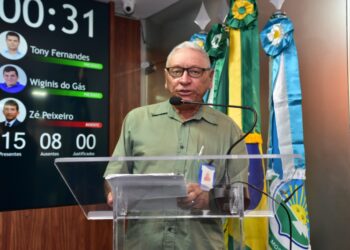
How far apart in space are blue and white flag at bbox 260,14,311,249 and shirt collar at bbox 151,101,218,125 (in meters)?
0.48

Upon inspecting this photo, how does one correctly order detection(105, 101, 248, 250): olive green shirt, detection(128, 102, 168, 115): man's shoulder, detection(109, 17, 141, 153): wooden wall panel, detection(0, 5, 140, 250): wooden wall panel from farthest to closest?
detection(109, 17, 141, 153): wooden wall panel
detection(0, 5, 140, 250): wooden wall panel
detection(128, 102, 168, 115): man's shoulder
detection(105, 101, 248, 250): olive green shirt

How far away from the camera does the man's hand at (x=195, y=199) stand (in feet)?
2.99

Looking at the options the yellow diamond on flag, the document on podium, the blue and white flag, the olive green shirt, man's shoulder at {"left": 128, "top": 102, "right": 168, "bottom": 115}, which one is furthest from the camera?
the yellow diamond on flag

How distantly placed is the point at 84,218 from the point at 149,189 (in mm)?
1970

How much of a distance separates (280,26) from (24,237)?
2.04m

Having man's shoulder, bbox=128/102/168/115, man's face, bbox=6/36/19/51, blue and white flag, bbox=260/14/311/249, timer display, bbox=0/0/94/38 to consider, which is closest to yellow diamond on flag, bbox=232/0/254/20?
blue and white flag, bbox=260/14/311/249

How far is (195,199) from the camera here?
36.1 inches

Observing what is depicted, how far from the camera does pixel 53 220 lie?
258 cm

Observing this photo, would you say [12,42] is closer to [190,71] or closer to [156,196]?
[190,71]

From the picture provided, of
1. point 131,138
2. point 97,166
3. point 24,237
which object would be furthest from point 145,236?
point 24,237

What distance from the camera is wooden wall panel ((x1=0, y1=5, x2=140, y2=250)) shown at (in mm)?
2455

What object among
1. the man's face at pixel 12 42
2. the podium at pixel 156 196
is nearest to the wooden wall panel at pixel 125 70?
the man's face at pixel 12 42

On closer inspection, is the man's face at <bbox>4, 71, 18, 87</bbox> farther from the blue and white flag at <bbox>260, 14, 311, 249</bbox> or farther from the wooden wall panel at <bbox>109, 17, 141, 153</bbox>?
the blue and white flag at <bbox>260, 14, 311, 249</bbox>

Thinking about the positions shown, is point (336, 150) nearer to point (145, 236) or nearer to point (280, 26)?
point (280, 26)
